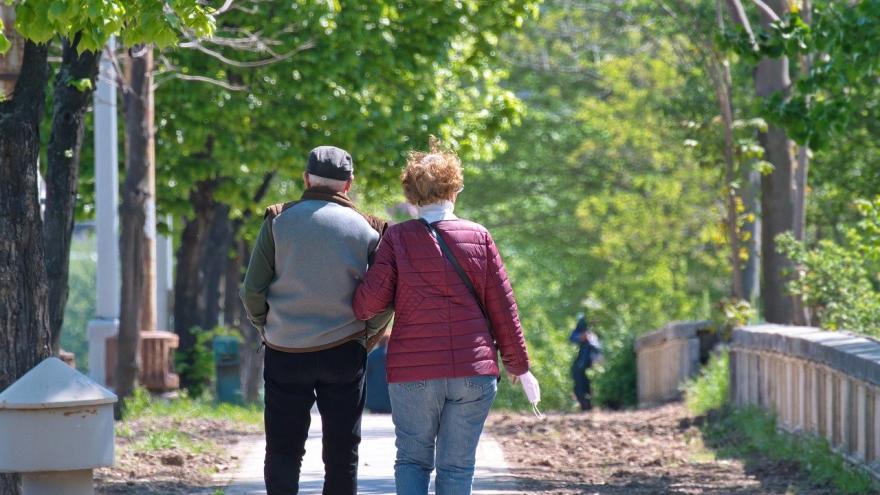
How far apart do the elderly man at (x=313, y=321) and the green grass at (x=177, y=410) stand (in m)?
7.99

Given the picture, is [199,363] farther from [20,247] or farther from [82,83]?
[20,247]

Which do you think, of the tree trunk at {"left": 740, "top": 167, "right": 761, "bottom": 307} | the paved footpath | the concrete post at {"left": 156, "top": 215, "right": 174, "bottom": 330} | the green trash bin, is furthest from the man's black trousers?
the concrete post at {"left": 156, "top": 215, "right": 174, "bottom": 330}

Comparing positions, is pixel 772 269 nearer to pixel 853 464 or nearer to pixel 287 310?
pixel 853 464

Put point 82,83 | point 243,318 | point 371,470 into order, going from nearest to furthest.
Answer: point 371,470
point 82,83
point 243,318

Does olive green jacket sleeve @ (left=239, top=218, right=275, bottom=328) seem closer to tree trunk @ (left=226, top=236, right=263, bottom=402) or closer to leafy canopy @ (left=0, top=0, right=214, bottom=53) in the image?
leafy canopy @ (left=0, top=0, right=214, bottom=53)

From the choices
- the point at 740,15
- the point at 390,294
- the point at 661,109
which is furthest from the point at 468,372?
the point at 661,109

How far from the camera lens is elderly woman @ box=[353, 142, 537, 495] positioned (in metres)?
6.52

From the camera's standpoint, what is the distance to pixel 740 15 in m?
15.7

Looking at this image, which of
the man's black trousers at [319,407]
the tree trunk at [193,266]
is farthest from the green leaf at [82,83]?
the tree trunk at [193,266]

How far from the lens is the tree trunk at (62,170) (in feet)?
37.5

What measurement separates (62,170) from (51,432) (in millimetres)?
5726

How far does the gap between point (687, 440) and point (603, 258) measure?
22.8 m

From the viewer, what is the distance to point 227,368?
1953 cm

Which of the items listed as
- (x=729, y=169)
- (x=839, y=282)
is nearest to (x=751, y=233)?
(x=729, y=169)
